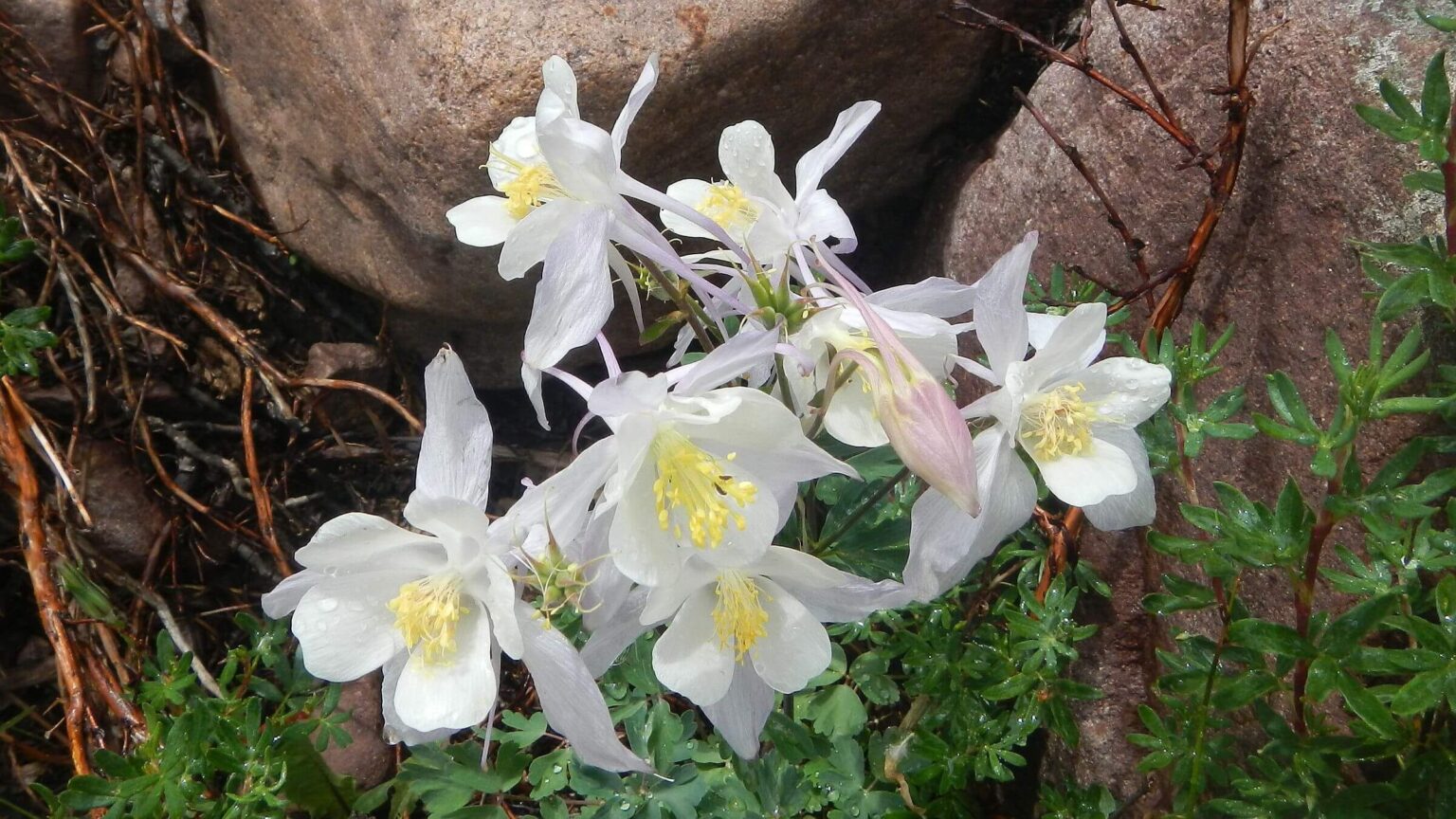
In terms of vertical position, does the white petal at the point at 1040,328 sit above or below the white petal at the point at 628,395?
below

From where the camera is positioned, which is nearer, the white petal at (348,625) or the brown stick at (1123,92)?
the white petal at (348,625)

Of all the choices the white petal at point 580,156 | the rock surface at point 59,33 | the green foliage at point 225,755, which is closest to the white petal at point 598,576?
the white petal at point 580,156

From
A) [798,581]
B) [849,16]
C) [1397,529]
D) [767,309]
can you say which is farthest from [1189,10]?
[798,581]

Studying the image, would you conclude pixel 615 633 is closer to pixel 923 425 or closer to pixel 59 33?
pixel 923 425

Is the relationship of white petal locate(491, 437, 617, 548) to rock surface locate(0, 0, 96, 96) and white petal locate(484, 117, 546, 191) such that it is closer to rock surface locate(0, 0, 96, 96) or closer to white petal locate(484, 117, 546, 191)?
white petal locate(484, 117, 546, 191)

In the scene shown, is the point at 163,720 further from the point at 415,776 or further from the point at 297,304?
the point at 297,304

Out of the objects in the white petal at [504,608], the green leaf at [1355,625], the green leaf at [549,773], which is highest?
the white petal at [504,608]

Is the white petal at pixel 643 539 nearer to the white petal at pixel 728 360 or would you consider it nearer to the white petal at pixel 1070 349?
the white petal at pixel 728 360

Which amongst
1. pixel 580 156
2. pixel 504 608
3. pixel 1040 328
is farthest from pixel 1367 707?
pixel 580 156
